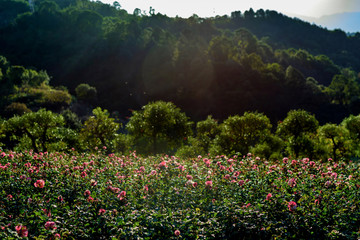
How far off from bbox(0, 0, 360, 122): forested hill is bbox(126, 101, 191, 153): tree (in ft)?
97.8

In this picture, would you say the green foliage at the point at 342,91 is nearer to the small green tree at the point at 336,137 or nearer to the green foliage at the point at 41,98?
→ the small green tree at the point at 336,137

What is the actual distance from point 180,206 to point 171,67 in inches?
2690

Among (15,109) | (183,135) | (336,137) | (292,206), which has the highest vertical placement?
(292,206)

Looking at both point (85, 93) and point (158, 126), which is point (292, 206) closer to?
point (158, 126)

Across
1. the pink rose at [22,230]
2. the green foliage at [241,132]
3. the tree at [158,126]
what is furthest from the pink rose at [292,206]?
the tree at [158,126]

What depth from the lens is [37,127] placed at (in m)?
23.4

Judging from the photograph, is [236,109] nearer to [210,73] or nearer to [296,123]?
[210,73]

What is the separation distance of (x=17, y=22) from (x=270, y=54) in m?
113

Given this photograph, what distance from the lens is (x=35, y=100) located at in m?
52.5

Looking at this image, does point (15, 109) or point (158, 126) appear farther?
point (15, 109)

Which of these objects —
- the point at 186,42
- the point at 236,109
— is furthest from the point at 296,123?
the point at 186,42

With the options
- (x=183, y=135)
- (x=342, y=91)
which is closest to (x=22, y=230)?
(x=183, y=135)

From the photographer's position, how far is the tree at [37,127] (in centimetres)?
2288

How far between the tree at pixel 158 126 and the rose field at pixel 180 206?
18182 mm
